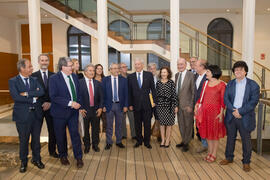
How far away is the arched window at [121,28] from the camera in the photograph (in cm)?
805

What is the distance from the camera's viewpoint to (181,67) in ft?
12.8

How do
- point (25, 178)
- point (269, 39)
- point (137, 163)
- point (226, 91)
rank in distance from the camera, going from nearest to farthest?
point (25, 178)
point (226, 91)
point (137, 163)
point (269, 39)

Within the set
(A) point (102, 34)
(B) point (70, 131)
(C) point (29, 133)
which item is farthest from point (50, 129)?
(A) point (102, 34)

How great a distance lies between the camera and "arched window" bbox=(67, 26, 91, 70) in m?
11.3

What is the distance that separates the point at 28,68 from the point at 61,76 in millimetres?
459

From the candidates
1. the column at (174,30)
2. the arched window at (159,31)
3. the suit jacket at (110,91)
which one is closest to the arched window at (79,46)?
the arched window at (159,31)

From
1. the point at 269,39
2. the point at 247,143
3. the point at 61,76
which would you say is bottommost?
the point at 247,143

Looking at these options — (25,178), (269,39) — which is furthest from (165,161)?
(269,39)

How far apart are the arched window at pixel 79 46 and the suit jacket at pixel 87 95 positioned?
7.87 meters

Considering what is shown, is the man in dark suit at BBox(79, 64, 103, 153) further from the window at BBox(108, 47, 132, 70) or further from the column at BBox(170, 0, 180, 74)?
the window at BBox(108, 47, 132, 70)

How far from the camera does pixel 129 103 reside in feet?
13.7

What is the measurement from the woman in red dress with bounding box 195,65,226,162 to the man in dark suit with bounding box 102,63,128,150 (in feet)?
4.79

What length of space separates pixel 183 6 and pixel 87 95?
772cm

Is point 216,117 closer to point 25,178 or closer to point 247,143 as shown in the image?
point 247,143
